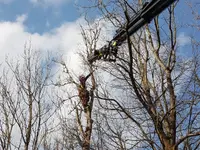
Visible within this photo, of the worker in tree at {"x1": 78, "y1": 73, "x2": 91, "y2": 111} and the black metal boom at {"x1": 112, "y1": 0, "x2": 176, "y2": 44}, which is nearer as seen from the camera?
the black metal boom at {"x1": 112, "y1": 0, "x2": 176, "y2": 44}

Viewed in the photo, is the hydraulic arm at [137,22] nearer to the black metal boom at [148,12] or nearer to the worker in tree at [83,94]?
the black metal boom at [148,12]

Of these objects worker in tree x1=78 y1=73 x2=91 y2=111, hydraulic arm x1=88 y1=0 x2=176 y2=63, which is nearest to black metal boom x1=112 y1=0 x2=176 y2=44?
hydraulic arm x1=88 y1=0 x2=176 y2=63

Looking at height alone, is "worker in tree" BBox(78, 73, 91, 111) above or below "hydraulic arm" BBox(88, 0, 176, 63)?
above

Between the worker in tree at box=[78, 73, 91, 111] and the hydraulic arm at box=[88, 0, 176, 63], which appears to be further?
the worker in tree at box=[78, 73, 91, 111]

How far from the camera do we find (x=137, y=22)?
496cm

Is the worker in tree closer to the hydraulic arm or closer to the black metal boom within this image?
the hydraulic arm

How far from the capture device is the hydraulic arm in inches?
179

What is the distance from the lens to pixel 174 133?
6176mm

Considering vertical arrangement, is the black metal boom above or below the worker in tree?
below

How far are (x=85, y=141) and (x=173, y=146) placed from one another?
3.84 m

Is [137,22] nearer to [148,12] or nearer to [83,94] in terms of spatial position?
[148,12]

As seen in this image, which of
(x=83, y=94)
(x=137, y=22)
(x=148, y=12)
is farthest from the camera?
(x=83, y=94)

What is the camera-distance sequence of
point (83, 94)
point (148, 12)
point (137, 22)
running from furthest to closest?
point (83, 94) < point (137, 22) < point (148, 12)

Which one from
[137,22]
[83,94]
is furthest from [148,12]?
[83,94]
